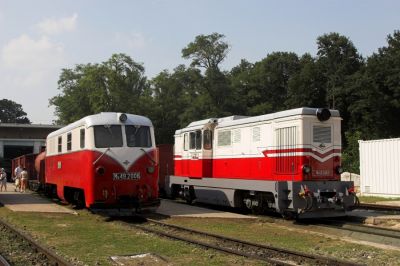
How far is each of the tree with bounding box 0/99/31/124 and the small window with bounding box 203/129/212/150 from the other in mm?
114219

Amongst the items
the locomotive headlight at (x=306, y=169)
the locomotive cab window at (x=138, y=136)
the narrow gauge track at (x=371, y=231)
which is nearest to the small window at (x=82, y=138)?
the locomotive cab window at (x=138, y=136)

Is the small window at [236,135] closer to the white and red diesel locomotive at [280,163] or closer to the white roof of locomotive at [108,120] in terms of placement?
the white and red diesel locomotive at [280,163]

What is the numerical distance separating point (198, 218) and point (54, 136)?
8425 millimetres

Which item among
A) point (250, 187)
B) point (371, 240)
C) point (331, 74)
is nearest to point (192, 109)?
point (331, 74)

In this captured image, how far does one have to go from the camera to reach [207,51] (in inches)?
2591

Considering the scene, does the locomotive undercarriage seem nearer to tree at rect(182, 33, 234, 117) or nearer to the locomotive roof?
the locomotive roof

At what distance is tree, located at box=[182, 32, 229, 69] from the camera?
216 ft

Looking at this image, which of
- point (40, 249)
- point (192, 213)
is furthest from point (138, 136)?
point (40, 249)

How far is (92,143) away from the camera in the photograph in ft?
49.6

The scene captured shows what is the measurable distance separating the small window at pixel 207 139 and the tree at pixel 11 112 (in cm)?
11422

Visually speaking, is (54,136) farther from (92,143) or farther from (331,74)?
(331,74)

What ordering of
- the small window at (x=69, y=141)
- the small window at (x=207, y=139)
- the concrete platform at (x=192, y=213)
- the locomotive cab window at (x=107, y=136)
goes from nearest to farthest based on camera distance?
the locomotive cab window at (x=107, y=136) < the concrete platform at (x=192, y=213) < the small window at (x=69, y=141) < the small window at (x=207, y=139)

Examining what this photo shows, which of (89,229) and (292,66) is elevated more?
(292,66)

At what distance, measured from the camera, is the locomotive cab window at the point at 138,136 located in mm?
15586
